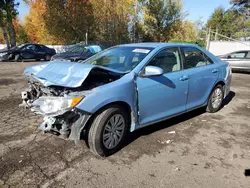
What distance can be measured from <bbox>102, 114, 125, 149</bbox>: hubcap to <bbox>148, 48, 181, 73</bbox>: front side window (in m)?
1.06

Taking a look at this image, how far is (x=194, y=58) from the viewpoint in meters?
4.62

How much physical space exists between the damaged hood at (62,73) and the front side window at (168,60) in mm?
769

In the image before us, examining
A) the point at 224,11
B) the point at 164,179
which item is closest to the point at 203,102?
the point at 164,179

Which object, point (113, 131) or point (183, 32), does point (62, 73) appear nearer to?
point (113, 131)

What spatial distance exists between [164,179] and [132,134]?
1.29 meters

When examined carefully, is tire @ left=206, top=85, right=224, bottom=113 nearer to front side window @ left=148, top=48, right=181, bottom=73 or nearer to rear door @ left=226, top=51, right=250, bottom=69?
front side window @ left=148, top=48, right=181, bottom=73

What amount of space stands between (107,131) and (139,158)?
59 cm

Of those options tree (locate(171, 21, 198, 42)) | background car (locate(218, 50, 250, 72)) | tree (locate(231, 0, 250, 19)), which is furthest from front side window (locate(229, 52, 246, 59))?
tree (locate(231, 0, 250, 19))

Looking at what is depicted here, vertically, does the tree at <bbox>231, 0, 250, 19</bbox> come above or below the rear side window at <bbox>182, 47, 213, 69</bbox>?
above

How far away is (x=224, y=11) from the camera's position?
46844 mm

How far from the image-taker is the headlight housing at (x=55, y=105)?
286cm

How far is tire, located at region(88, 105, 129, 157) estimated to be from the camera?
307 cm

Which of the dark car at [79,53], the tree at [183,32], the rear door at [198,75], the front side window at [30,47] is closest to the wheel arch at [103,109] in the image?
the rear door at [198,75]

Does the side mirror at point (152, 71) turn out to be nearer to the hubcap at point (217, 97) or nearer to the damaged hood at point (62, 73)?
the damaged hood at point (62, 73)
